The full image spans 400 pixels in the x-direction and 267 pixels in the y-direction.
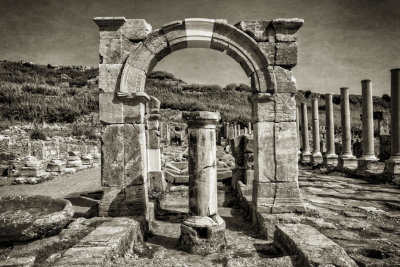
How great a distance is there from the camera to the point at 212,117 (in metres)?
4.22

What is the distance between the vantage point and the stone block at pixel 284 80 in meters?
4.91

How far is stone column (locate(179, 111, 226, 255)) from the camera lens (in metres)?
4.09

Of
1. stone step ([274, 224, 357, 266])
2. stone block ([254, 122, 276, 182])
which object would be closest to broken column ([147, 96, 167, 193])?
stone block ([254, 122, 276, 182])

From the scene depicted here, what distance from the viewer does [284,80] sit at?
16.1 feet

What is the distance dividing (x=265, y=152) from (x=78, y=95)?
133ft

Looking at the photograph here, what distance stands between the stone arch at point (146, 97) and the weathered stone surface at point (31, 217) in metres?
0.80

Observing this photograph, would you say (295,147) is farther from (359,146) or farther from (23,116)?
(23,116)

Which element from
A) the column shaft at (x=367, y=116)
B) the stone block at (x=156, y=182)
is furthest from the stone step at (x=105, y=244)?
the column shaft at (x=367, y=116)

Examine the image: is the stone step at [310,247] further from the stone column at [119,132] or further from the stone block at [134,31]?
the stone block at [134,31]

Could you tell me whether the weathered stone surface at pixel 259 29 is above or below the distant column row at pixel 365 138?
above

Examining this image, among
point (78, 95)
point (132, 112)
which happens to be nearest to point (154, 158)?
point (132, 112)

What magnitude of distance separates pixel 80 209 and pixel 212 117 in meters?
4.48

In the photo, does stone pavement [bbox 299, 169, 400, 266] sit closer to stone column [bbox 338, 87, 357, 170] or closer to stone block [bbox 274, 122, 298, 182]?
stone block [bbox 274, 122, 298, 182]

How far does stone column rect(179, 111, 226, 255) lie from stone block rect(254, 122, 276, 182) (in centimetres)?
107
